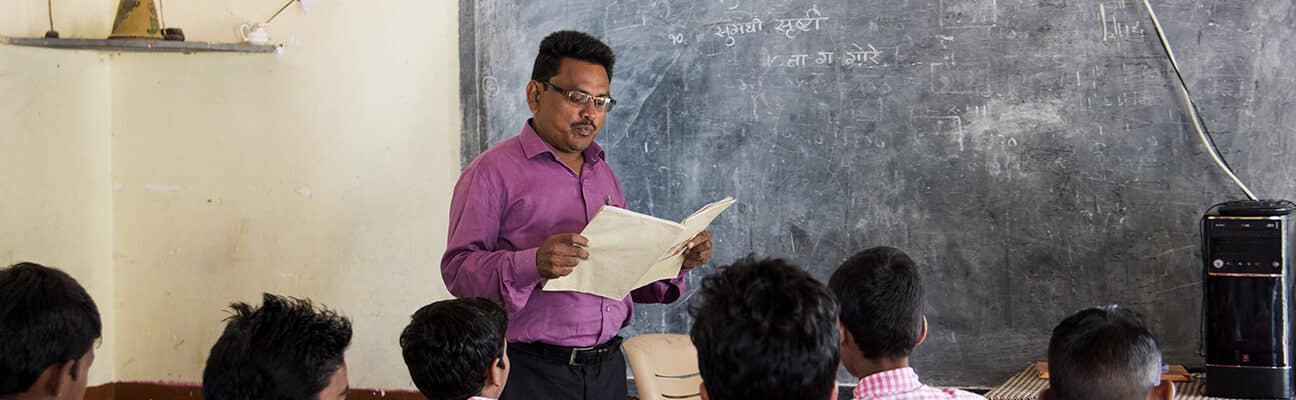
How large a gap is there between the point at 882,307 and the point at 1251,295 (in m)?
1.60

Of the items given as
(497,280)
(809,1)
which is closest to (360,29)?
(809,1)

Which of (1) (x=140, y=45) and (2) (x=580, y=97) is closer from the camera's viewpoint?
(2) (x=580, y=97)

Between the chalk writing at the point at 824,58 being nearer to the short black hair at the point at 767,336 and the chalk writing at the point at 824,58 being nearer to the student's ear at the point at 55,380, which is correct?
the short black hair at the point at 767,336

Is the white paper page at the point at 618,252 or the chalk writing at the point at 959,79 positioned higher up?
the chalk writing at the point at 959,79

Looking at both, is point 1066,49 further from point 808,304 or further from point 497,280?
point 808,304

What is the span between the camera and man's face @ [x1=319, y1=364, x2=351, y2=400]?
174cm

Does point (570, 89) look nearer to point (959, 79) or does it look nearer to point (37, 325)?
point (37, 325)

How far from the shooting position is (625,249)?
2.42 m

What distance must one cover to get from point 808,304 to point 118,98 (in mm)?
3694

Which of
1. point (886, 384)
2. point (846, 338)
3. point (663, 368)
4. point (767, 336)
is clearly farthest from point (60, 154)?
point (767, 336)

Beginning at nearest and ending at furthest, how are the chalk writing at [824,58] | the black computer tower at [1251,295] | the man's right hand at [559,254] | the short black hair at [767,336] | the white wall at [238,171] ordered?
the short black hair at [767,336] < the man's right hand at [559,254] < the black computer tower at [1251,295] < the chalk writing at [824,58] < the white wall at [238,171]

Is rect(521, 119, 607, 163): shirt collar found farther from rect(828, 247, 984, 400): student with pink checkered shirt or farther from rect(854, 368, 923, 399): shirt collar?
rect(854, 368, 923, 399): shirt collar

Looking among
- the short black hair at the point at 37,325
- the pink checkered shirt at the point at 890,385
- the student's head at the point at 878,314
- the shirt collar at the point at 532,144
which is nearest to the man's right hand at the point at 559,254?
the shirt collar at the point at 532,144

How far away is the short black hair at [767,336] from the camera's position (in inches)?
53.0
